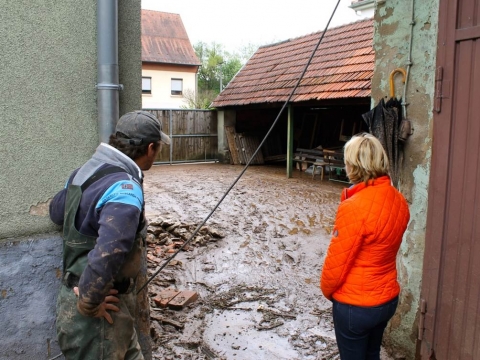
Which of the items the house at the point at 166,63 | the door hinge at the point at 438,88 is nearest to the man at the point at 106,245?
the door hinge at the point at 438,88

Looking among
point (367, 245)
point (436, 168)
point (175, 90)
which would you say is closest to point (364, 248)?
point (367, 245)

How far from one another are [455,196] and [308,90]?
33.5 feet

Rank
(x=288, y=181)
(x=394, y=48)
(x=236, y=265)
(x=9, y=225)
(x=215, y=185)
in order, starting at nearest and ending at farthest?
1. (x=9, y=225)
2. (x=394, y=48)
3. (x=236, y=265)
4. (x=215, y=185)
5. (x=288, y=181)

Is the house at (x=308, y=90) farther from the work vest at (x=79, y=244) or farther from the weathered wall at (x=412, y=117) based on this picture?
the work vest at (x=79, y=244)

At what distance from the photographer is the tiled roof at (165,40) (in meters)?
32.4

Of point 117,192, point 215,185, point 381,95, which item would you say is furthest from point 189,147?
point 117,192

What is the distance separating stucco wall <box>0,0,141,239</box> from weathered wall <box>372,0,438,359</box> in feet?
7.46

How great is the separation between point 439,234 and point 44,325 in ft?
8.78

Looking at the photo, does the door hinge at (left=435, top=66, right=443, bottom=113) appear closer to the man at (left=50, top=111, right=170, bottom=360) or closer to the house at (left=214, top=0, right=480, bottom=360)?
the house at (left=214, top=0, right=480, bottom=360)

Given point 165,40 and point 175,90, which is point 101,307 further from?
point 165,40

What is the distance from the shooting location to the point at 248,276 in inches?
223

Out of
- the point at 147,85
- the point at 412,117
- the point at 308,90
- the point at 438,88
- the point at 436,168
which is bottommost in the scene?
the point at 436,168

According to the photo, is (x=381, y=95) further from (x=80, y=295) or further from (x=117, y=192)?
(x=80, y=295)

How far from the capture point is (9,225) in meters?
2.73
